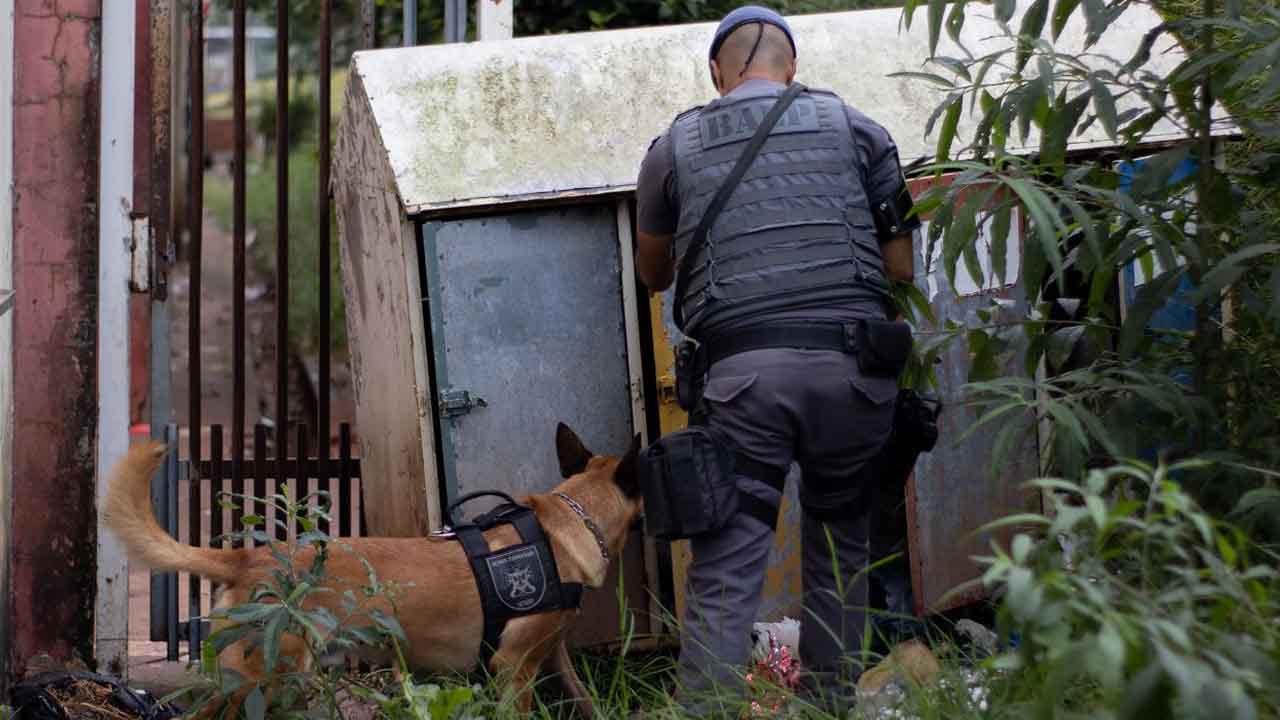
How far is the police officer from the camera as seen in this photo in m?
3.62

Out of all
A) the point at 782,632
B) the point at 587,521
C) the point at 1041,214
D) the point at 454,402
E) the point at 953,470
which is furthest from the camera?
the point at 953,470

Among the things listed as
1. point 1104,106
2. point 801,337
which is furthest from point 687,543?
point 1104,106

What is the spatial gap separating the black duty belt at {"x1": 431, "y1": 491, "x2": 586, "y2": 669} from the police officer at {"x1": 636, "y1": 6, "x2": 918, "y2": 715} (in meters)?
0.48

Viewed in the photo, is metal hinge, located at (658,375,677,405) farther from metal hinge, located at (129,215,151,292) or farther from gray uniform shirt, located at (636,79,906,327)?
metal hinge, located at (129,215,151,292)

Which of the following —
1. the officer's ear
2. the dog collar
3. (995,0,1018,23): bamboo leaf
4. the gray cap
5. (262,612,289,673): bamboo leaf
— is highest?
the gray cap

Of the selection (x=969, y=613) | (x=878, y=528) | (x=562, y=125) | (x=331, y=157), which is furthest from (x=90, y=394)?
(x=969, y=613)

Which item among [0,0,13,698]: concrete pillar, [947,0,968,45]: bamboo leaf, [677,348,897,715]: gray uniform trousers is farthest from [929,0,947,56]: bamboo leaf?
[0,0,13,698]: concrete pillar

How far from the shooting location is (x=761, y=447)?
3.63 metres

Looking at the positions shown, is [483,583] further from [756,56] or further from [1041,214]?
[1041,214]

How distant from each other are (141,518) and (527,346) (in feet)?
4.23

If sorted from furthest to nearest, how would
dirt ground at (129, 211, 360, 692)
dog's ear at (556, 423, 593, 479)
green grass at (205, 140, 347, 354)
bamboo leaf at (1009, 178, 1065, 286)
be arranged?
green grass at (205, 140, 347, 354) → dirt ground at (129, 211, 360, 692) → dog's ear at (556, 423, 593, 479) → bamboo leaf at (1009, 178, 1065, 286)

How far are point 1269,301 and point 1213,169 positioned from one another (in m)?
0.33

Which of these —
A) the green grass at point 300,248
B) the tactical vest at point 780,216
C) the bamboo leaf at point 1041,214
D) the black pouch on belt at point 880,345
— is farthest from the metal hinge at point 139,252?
the green grass at point 300,248

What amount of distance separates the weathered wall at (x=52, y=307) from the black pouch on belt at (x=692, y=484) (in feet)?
7.11
